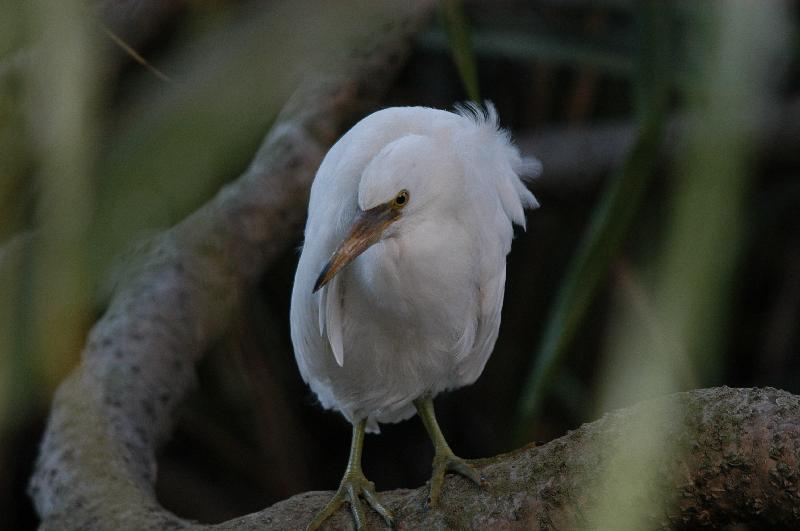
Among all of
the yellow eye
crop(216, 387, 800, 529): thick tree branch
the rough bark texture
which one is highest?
the yellow eye

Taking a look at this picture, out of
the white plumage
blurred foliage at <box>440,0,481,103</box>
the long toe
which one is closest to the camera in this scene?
blurred foliage at <box>440,0,481,103</box>

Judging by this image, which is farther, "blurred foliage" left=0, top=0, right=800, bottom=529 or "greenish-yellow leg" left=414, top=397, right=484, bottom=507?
"greenish-yellow leg" left=414, top=397, right=484, bottom=507

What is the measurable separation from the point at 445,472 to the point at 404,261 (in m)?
0.32

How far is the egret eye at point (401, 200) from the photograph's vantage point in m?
1.26

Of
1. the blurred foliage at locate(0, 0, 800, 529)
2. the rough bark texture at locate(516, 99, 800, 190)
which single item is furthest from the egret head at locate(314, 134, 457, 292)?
the rough bark texture at locate(516, 99, 800, 190)

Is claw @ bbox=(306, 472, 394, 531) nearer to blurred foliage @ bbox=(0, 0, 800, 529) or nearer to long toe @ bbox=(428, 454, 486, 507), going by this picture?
long toe @ bbox=(428, 454, 486, 507)

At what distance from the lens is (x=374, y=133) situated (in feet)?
4.35

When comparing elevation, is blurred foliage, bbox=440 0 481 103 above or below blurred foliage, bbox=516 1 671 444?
above

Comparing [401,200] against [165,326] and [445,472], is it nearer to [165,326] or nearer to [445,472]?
[445,472]

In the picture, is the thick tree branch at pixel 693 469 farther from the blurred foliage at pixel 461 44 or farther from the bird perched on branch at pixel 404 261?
the blurred foliage at pixel 461 44

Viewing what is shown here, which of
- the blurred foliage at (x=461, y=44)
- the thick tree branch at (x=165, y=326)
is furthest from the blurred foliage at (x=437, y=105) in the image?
the thick tree branch at (x=165, y=326)

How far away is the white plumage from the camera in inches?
51.4

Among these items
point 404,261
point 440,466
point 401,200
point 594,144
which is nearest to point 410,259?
point 404,261

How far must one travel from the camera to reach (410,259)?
135 centimetres
